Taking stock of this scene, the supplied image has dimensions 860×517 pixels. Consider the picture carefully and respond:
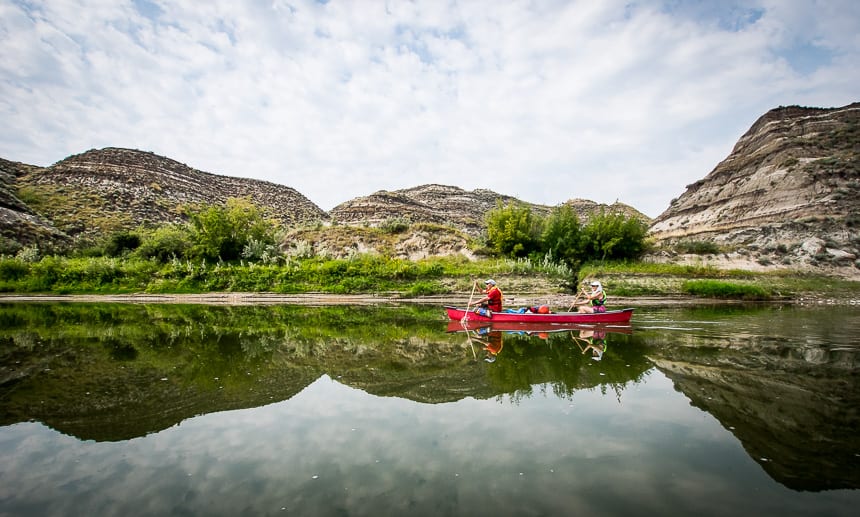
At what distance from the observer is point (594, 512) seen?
3385mm

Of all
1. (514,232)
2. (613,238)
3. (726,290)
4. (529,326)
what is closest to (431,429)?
(529,326)

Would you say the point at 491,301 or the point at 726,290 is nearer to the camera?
the point at 491,301

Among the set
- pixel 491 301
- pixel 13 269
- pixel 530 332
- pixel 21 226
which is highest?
pixel 21 226

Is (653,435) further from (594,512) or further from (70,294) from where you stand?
(70,294)

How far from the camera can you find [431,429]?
5.27 m

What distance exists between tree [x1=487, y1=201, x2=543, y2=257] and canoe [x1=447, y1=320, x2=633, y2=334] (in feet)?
60.3

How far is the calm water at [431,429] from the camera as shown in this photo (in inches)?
145

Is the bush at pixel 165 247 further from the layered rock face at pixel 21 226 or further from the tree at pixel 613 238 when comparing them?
the tree at pixel 613 238

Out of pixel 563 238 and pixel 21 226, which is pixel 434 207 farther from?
pixel 21 226

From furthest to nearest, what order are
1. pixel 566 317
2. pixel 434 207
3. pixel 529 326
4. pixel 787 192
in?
1. pixel 434 207
2. pixel 787 192
3. pixel 566 317
4. pixel 529 326

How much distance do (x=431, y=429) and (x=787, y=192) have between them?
44.0 metres

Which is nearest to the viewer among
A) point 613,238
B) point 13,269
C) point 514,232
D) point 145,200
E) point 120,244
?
point 13,269

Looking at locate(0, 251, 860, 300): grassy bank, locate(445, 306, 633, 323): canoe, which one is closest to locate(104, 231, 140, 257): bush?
locate(0, 251, 860, 300): grassy bank

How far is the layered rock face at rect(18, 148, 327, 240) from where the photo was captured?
4469 centimetres
